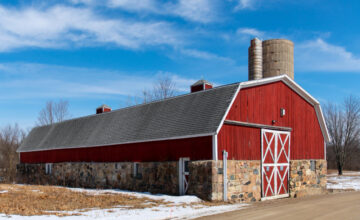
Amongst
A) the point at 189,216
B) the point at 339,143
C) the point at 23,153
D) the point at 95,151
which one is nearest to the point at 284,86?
the point at 189,216

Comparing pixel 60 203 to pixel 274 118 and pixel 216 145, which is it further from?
pixel 274 118

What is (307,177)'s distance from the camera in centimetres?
2089

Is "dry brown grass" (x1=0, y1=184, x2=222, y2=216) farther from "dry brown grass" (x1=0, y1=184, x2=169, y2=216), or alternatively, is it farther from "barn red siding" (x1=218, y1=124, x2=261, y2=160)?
"barn red siding" (x1=218, y1=124, x2=261, y2=160)

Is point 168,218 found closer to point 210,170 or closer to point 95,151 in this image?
point 210,170

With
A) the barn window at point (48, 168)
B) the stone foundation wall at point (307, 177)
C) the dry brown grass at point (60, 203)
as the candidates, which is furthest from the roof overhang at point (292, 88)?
the barn window at point (48, 168)

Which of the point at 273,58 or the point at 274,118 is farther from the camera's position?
the point at 273,58

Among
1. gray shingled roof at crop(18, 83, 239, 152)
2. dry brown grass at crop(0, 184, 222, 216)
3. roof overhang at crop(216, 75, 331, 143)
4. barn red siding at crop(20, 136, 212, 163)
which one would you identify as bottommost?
dry brown grass at crop(0, 184, 222, 216)

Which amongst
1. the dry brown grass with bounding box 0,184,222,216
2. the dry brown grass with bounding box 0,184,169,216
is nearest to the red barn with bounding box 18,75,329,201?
the dry brown grass with bounding box 0,184,222,216

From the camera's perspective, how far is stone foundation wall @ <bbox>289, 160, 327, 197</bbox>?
1989 cm

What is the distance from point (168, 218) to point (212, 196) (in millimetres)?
4150

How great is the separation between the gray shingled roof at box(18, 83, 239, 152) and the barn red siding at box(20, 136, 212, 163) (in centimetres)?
35

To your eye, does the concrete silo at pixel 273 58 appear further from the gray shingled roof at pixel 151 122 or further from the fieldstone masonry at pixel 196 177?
the gray shingled roof at pixel 151 122

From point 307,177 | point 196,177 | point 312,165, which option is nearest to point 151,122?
point 196,177

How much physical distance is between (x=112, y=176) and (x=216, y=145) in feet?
27.7
